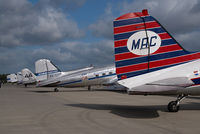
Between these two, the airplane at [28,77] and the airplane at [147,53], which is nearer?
the airplane at [147,53]

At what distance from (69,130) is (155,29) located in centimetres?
622

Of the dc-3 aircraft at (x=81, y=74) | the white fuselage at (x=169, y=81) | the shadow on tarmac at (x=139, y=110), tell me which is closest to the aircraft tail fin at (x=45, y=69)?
the dc-3 aircraft at (x=81, y=74)

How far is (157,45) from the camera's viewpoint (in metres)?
10.3

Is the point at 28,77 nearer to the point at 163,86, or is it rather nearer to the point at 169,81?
the point at 169,81

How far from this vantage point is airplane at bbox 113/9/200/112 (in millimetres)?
9883

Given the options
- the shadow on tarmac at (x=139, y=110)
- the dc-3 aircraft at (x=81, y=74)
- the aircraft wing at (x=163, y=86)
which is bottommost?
the shadow on tarmac at (x=139, y=110)

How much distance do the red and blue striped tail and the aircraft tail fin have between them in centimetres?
2485

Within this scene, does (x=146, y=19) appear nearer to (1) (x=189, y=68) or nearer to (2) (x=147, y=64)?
(2) (x=147, y=64)

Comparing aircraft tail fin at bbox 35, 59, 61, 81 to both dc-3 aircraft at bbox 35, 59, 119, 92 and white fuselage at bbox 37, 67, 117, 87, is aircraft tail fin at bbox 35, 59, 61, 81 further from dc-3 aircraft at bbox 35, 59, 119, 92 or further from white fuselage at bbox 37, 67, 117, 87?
white fuselage at bbox 37, 67, 117, 87

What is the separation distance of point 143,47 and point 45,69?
2605cm

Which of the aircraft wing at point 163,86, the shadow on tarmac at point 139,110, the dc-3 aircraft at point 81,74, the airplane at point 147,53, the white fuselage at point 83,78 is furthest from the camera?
the dc-3 aircraft at point 81,74

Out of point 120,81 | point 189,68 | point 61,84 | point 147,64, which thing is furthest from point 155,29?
point 61,84

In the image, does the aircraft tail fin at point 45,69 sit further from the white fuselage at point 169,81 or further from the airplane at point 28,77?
the white fuselage at point 169,81

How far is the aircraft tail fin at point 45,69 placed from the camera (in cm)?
3403
